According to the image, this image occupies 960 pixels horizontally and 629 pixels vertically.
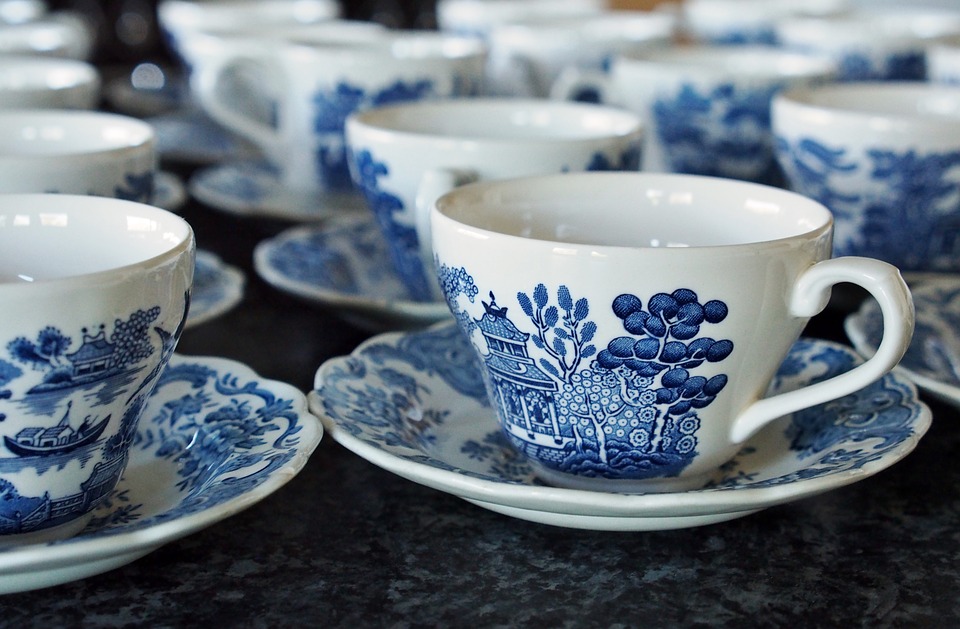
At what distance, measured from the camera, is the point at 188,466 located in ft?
1.76

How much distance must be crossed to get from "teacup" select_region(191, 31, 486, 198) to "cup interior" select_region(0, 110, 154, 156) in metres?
0.26

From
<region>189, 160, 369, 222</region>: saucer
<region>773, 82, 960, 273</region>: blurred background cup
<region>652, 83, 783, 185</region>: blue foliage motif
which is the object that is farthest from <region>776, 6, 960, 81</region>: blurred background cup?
<region>189, 160, 369, 222</region>: saucer

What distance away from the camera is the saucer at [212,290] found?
26.8 inches

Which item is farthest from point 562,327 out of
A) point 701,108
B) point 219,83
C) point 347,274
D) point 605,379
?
point 219,83

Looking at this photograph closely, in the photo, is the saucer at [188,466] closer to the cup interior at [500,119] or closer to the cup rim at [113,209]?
the cup rim at [113,209]

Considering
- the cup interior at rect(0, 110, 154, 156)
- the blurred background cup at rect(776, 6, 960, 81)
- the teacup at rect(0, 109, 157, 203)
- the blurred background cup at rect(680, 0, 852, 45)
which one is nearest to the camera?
the teacup at rect(0, 109, 157, 203)

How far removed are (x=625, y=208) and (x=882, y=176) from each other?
233 mm

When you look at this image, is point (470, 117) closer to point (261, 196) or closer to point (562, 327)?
point (261, 196)

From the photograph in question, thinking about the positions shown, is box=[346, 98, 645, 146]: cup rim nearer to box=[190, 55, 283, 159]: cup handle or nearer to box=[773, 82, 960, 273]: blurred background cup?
box=[773, 82, 960, 273]: blurred background cup

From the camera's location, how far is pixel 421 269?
764 mm

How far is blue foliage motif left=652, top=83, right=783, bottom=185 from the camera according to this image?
0.93 m

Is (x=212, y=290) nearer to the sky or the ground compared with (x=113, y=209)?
nearer to the ground

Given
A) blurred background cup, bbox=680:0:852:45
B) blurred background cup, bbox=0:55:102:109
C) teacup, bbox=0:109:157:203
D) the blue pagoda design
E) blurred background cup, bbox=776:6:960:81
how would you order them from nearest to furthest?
the blue pagoda design, teacup, bbox=0:109:157:203, blurred background cup, bbox=0:55:102:109, blurred background cup, bbox=776:6:960:81, blurred background cup, bbox=680:0:852:45

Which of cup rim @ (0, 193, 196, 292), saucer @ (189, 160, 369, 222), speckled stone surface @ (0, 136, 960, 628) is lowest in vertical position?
saucer @ (189, 160, 369, 222)
